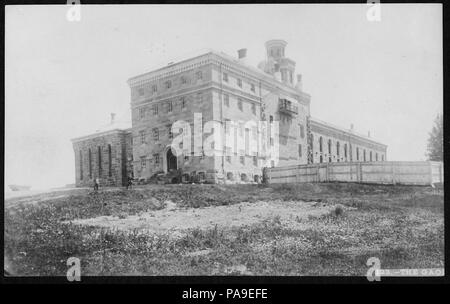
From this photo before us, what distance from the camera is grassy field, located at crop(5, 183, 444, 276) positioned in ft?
38.3

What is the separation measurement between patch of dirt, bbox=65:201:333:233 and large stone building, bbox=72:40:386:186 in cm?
121

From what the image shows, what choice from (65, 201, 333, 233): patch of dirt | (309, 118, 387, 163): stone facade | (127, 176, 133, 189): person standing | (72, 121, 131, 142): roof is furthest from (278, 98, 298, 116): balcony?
(127, 176, 133, 189): person standing

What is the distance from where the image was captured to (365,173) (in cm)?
1385

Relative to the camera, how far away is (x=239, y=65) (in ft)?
46.0

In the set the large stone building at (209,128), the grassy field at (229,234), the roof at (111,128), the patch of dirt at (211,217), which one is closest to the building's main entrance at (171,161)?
the large stone building at (209,128)

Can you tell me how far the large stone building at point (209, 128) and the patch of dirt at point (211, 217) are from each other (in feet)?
3.98

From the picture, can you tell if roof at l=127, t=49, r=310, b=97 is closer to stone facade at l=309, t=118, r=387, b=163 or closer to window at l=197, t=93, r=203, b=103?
window at l=197, t=93, r=203, b=103

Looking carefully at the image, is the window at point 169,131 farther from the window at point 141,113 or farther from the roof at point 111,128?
the roof at point 111,128

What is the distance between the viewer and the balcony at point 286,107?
1482 cm

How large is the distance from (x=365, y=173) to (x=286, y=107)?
11.5 feet

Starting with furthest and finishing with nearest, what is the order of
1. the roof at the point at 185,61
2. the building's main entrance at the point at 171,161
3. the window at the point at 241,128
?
the building's main entrance at the point at 171,161 < the window at the point at 241,128 < the roof at the point at 185,61

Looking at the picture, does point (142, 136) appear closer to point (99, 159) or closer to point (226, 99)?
point (99, 159)

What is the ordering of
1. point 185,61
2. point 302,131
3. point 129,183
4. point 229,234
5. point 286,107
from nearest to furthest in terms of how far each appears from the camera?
point 229,234
point 185,61
point 129,183
point 286,107
point 302,131

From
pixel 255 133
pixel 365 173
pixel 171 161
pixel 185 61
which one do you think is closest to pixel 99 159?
pixel 171 161
